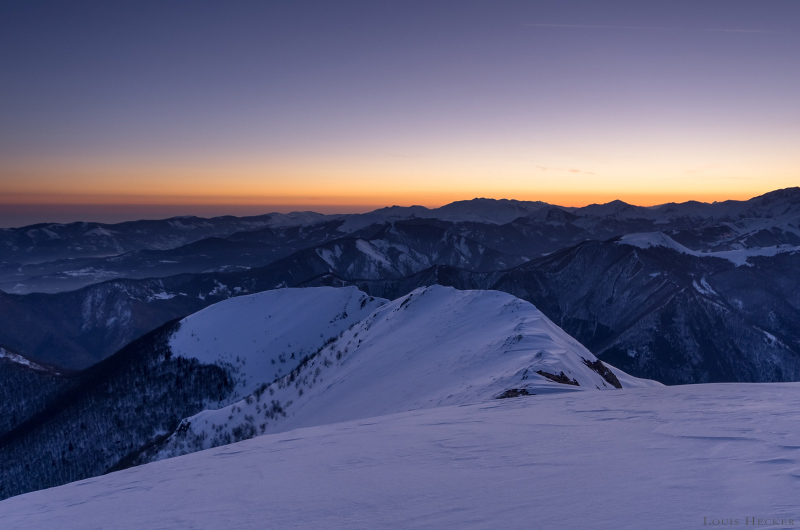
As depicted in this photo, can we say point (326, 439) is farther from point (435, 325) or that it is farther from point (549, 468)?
point (435, 325)

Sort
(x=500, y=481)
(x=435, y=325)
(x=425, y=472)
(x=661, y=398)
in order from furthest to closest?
(x=435, y=325) → (x=661, y=398) → (x=425, y=472) → (x=500, y=481)

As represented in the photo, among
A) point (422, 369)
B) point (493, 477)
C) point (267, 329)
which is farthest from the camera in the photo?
point (267, 329)

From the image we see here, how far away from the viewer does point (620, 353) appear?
18338 centimetres

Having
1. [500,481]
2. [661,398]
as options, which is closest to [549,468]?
[500,481]

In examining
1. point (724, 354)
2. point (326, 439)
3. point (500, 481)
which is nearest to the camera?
point (500, 481)

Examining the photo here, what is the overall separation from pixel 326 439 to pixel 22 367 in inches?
7061

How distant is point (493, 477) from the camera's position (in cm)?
880

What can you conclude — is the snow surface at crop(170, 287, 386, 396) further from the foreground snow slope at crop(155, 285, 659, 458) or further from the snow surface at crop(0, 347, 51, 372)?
the snow surface at crop(0, 347, 51, 372)

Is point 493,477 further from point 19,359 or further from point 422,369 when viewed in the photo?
point 19,359

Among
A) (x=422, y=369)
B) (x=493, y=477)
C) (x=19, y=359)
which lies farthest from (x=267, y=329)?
(x=493, y=477)

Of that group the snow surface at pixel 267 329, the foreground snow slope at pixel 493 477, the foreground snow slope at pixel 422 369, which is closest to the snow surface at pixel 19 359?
the snow surface at pixel 267 329

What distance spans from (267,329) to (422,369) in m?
98.5

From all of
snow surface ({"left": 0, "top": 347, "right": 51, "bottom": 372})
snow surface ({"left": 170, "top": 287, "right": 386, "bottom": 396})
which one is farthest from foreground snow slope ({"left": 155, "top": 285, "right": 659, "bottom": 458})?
snow surface ({"left": 0, "top": 347, "right": 51, "bottom": 372})

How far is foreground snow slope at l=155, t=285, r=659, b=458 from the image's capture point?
25281 mm
